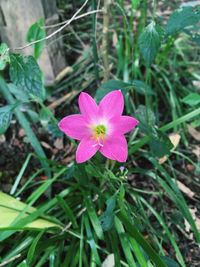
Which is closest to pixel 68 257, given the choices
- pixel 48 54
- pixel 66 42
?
pixel 48 54

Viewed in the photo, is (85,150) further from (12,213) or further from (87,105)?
(12,213)

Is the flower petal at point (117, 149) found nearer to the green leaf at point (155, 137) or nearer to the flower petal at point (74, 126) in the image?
the flower petal at point (74, 126)

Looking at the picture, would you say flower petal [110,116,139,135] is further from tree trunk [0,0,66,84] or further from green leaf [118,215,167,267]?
tree trunk [0,0,66,84]

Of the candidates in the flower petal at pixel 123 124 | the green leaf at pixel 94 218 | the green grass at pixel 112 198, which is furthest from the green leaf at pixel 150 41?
the green leaf at pixel 94 218

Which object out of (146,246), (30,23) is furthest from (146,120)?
(30,23)

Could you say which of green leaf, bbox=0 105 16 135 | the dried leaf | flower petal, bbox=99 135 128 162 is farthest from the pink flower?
the dried leaf

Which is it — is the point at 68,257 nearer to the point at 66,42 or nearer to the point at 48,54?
the point at 48,54
